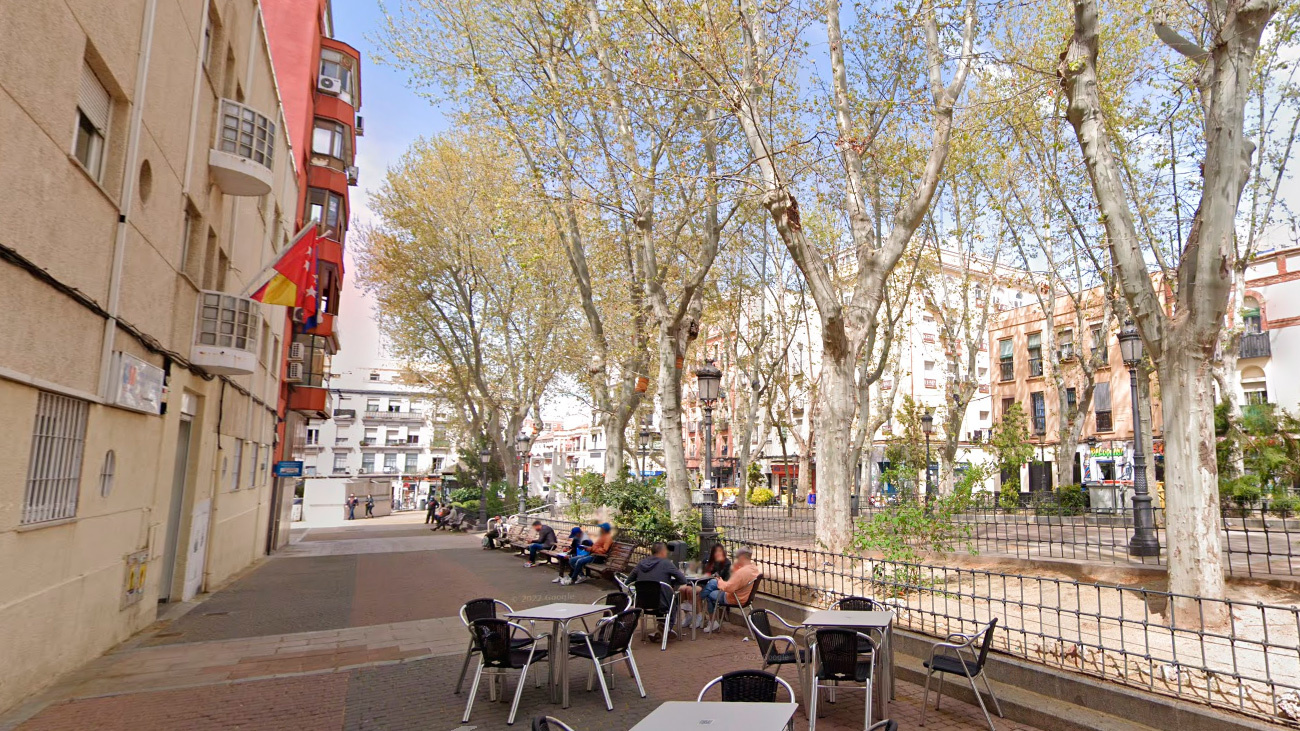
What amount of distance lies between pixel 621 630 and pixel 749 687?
232 cm

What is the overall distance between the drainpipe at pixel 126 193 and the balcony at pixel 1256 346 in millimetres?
34797

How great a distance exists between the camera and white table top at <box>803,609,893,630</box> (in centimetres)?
594

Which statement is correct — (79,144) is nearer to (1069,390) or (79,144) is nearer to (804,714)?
(804,714)

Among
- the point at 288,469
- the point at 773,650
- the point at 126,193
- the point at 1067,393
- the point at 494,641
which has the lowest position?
the point at 773,650

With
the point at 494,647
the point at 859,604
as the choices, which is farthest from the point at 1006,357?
the point at 494,647

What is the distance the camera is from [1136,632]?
740cm

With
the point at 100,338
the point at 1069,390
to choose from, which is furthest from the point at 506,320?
the point at 1069,390

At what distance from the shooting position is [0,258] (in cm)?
531

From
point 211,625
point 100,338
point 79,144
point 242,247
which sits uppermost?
point 242,247

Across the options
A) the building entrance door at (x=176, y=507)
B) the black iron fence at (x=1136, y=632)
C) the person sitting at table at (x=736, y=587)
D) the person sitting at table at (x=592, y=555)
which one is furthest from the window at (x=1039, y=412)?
the building entrance door at (x=176, y=507)

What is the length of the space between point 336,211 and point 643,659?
1978cm

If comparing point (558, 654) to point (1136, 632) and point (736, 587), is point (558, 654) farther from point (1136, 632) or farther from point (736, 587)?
point (1136, 632)

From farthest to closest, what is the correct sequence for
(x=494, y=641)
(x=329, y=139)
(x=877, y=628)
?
(x=329, y=139), (x=494, y=641), (x=877, y=628)

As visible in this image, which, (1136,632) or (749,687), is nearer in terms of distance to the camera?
(749,687)
